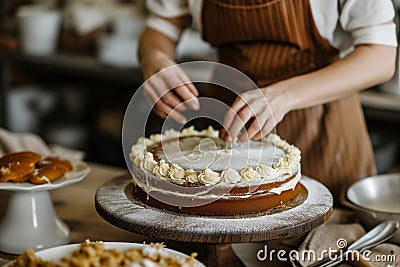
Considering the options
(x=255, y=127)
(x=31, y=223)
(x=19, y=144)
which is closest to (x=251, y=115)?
(x=255, y=127)

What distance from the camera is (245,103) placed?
1380 mm

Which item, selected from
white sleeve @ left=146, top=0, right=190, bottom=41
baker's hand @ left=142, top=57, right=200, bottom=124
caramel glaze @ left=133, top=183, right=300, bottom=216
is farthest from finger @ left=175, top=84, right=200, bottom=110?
white sleeve @ left=146, top=0, right=190, bottom=41

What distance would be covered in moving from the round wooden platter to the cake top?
0.07 meters

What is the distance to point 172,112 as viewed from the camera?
4.83ft

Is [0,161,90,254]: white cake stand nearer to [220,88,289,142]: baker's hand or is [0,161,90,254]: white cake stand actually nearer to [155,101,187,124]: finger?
[155,101,187,124]: finger

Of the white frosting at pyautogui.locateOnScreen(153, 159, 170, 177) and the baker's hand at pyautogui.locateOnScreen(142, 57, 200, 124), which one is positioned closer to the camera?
the white frosting at pyautogui.locateOnScreen(153, 159, 170, 177)

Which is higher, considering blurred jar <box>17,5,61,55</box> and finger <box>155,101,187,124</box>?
finger <box>155,101,187,124</box>

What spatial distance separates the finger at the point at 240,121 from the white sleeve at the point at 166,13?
0.59 m

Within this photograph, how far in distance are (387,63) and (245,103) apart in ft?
1.29

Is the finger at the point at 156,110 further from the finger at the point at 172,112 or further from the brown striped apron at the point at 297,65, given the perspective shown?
the brown striped apron at the point at 297,65

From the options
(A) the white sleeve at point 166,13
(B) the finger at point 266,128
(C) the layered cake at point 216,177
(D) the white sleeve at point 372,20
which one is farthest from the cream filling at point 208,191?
(A) the white sleeve at point 166,13

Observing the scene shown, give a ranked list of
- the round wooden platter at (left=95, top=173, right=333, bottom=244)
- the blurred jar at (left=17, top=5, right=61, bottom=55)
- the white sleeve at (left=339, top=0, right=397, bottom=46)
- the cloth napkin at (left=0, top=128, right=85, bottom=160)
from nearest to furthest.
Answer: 1. the round wooden platter at (left=95, top=173, right=333, bottom=244)
2. the white sleeve at (left=339, top=0, right=397, bottom=46)
3. the cloth napkin at (left=0, top=128, right=85, bottom=160)
4. the blurred jar at (left=17, top=5, right=61, bottom=55)

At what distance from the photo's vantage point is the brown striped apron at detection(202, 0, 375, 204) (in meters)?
1.69

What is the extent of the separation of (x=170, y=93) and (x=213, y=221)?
1.20 feet
